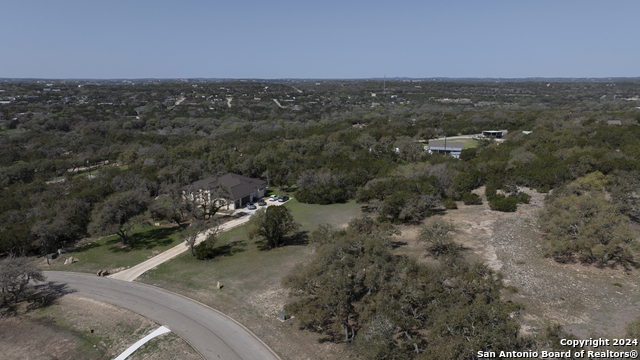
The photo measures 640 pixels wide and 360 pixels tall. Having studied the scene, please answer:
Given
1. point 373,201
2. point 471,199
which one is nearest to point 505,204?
point 471,199

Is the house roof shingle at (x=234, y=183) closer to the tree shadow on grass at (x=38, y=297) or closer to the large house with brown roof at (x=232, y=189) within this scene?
the large house with brown roof at (x=232, y=189)

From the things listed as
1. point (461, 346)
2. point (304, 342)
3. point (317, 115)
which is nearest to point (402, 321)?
point (461, 346)

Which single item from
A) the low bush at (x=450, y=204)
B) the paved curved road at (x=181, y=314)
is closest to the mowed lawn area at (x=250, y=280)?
the paved curved road at (x=181, y=314)

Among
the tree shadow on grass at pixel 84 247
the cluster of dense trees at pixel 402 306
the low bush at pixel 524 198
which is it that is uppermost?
the cluster of dense trees at pixel 402 306

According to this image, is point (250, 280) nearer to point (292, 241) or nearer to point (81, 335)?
point (292, 241)

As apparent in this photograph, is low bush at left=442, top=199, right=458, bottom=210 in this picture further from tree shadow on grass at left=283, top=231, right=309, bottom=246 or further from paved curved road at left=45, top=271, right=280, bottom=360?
paved curved road at left=45, top=271, right=280, bottom=360

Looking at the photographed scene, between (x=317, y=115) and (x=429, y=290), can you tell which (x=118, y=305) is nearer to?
(x=429, y=290)
